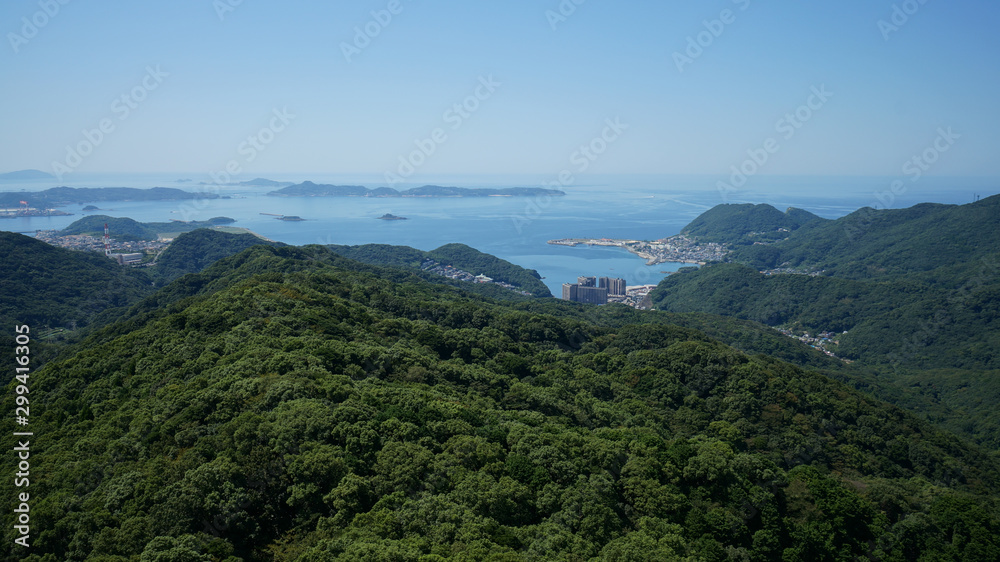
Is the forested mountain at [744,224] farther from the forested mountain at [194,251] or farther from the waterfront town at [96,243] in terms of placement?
the waterfront town at [96,243]

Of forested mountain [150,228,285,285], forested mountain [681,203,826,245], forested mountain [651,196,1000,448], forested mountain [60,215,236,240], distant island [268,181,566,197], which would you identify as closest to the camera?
forested mountain [651,196,1000,448]

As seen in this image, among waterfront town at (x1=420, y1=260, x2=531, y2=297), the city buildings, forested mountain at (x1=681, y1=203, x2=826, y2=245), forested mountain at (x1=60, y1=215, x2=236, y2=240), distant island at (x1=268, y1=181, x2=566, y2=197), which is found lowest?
the city buildings

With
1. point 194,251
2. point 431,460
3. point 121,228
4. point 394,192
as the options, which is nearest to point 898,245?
point 431,460

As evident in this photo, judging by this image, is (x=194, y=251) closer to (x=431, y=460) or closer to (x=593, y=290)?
(x=593, y=290)

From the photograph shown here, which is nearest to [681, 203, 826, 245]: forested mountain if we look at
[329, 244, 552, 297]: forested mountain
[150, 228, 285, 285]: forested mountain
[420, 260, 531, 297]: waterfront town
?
[329, 244, 552, 297]: forested mountain

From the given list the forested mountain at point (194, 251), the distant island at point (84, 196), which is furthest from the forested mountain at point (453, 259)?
the distant island at point (84, 196)

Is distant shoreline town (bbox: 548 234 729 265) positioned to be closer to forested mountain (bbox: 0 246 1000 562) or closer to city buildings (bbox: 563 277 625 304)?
city buildings (bbox: 563 277 625 304)
